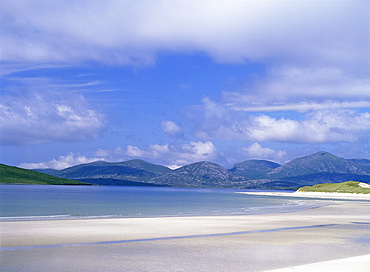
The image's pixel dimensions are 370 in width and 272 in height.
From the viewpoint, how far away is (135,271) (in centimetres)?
1739

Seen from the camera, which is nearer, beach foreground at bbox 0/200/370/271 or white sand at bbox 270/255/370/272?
white sand at bbox 270/255/370/272

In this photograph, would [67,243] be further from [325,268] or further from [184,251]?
[325,268]

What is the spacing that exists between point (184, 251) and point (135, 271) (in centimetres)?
546

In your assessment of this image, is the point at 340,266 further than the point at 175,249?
No

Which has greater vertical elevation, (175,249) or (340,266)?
(340,266)

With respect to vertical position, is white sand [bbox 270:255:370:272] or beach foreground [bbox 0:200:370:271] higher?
white sand [bbox 270:255:370:272]

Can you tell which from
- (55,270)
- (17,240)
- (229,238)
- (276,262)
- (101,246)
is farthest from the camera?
(229,238)

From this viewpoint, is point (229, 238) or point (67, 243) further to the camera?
point (229, 238)

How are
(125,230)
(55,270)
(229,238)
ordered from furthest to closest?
(125,230)
(229,238)
(55,270)

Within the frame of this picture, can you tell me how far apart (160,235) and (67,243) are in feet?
23.4

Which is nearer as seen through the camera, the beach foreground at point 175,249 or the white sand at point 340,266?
the white sand at point 340,266

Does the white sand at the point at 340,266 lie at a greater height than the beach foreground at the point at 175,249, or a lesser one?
greater

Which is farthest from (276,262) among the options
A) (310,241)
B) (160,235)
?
(160,235)

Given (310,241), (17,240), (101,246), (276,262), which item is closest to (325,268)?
(276,262)
